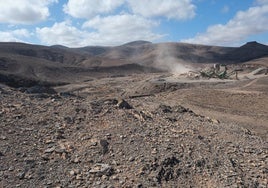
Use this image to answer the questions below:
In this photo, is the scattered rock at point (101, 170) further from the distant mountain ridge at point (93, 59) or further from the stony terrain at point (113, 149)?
A: the distant mountain ridge at point (93, 59)

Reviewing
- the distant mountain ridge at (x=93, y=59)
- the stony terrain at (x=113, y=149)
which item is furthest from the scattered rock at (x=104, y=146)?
the distant mountain ridge at (x=93, y=59)

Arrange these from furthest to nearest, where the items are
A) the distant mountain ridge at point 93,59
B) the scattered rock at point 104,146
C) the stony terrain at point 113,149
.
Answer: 1. the distant mountain ridge at point 93,59
2. the scattered rock at point 104,146
3. the stony terrain at point 113,149

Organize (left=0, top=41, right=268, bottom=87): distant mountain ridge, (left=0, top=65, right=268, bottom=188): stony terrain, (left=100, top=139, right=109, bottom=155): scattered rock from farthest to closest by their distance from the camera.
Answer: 1. (left=0, top=41, right=268, bottom=87): distant mountain ridge
2. (left=100, top=139, right=109, bottom=155): scattered rock
3. (left=0, top=65, right=268, bottom=188): stony terrain

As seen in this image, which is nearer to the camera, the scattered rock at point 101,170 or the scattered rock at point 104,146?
the scattered rock at point 101,170

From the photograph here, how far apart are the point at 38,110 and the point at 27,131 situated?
1404 millimetres

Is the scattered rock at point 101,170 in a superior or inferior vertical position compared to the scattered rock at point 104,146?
inferior

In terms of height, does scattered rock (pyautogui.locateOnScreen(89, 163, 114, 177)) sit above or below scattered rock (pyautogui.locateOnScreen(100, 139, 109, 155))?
below

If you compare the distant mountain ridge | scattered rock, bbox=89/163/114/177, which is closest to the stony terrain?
scattered rock, bbox=89/163/114/177

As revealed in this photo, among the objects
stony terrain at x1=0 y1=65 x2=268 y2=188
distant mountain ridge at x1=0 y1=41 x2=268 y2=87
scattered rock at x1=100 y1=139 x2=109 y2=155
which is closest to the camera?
stony terrain at x1=0 y1=65 x2=268 y2=188

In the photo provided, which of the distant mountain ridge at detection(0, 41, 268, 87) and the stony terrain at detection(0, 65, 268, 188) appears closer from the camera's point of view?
the stony terrain at detection(0, 65, 268, 188)

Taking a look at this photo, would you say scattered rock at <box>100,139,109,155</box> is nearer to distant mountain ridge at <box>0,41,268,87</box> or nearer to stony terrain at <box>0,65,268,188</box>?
stony terrain at <box>0,65,268,188</box>

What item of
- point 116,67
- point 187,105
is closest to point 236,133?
point 187,105

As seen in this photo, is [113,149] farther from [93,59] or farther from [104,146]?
[93,59]

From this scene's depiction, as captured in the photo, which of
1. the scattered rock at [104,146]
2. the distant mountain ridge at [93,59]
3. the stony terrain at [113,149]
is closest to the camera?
the stony terrain at [113,149]
